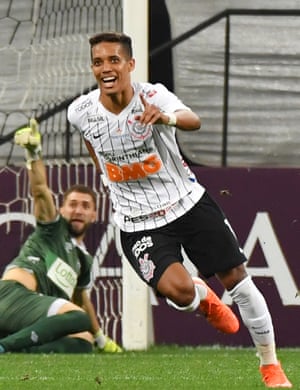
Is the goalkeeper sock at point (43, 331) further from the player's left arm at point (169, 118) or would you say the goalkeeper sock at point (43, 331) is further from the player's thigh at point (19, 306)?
the player's left arm at point (169, 118)

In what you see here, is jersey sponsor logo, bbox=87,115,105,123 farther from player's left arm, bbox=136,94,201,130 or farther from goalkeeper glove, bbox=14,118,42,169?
goalkeeper glove, bbox=14,118,42,169

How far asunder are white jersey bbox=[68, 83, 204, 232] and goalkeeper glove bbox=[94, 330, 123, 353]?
2.93 meters

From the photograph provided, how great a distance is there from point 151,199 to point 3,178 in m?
4.02

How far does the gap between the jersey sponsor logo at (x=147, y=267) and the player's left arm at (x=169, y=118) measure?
77cm

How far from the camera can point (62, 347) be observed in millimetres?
10398

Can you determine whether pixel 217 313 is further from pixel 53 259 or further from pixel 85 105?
pixel 53 259

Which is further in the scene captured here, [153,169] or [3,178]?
[3,178]

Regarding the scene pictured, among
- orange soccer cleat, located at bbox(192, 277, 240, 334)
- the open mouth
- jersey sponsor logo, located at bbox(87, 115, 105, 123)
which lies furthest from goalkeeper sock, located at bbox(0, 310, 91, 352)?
the open mouth

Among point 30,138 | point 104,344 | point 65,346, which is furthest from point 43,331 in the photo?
point 30,138

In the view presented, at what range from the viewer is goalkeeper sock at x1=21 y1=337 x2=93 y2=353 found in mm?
10281

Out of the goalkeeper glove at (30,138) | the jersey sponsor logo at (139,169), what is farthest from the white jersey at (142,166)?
the goalkeeper glove at (30,138)

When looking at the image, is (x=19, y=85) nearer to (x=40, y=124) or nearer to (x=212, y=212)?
(x=40, y=124)

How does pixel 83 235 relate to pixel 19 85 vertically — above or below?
below

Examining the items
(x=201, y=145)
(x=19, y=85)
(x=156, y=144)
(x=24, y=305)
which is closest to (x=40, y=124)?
(x=19, y=85)
